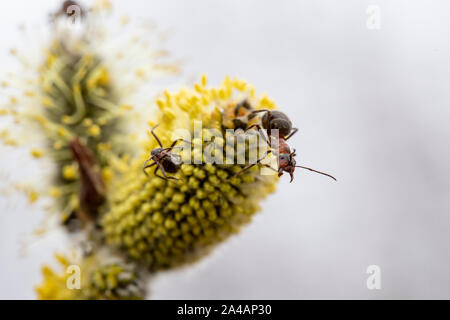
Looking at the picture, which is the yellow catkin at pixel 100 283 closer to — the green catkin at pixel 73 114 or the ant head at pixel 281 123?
the green catkin at pixel 73 114

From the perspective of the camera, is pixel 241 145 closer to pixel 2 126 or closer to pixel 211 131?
pixel 211 131

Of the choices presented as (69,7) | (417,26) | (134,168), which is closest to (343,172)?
(417,26)

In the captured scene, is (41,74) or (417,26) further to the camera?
(417,26)

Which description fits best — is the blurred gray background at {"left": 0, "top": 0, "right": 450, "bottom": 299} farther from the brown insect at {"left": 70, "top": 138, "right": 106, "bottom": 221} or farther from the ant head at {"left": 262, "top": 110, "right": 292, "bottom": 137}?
A: the ant head at {"left": 262, "top": 110, "right": 292, "bottom": 137}

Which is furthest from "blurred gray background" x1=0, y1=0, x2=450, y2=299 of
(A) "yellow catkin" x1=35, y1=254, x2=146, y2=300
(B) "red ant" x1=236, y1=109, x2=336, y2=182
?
(B) "red ant" x1=236, y1=109, x2=336, y2=182

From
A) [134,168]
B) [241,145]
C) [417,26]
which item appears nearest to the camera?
[241,145]

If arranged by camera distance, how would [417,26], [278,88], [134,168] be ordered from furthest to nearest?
1. [278,88]
2. [417,26]
3. [134,168]

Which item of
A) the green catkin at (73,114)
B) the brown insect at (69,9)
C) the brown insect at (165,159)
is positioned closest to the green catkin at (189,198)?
the brown insect at (165,159)
